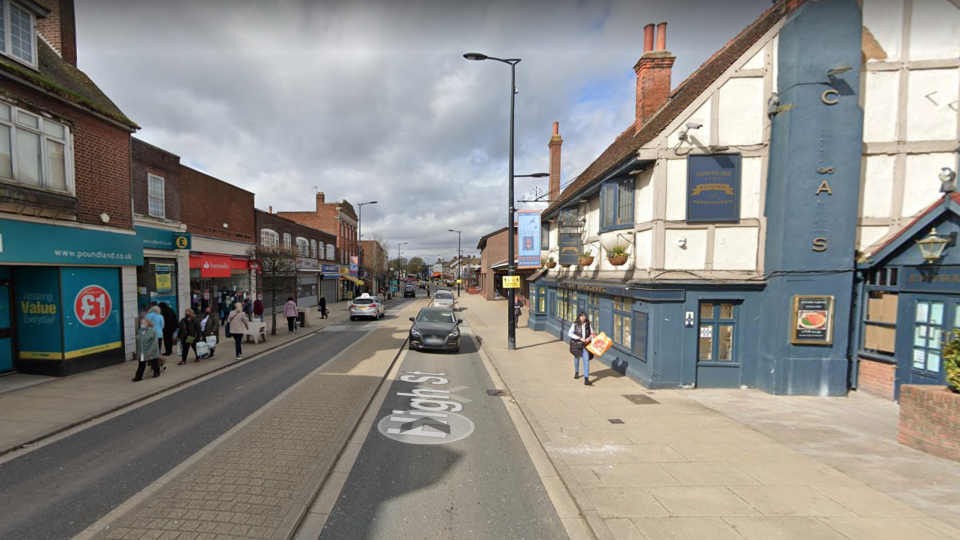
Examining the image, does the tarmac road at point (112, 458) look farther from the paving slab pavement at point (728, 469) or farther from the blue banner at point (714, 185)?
the blue banner at point (714, 185)

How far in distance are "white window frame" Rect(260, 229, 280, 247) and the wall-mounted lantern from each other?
1030 inches

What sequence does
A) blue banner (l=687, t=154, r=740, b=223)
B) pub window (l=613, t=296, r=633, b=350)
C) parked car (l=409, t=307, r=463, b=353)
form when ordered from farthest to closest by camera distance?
parked car (l=409, t=307, r=463, b=353) → pub window (l=613, t=296, r=633, b=350) → blue banner (l=687, t=154, r=740, b=223)

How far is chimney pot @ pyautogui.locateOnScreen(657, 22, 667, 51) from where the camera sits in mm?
11062

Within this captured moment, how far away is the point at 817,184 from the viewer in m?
7.52

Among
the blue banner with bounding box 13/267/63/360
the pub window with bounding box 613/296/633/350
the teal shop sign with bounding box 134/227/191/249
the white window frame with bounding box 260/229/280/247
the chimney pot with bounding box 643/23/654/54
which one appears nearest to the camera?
the blue banner with bounding box 13/267/63/360

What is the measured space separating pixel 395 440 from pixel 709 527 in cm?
400

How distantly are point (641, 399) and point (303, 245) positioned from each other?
27.9m

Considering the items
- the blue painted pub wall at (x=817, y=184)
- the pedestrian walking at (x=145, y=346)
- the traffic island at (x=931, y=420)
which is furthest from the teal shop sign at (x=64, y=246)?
the traffic island at (x=931, y=420)

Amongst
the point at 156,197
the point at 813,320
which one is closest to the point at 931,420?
the point at 813,320

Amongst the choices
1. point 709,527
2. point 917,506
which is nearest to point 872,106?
point 917,506

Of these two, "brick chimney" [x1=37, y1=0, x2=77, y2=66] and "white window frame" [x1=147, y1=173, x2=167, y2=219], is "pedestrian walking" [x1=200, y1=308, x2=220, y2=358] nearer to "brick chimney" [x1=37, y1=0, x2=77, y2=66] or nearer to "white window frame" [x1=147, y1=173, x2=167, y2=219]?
"white window frame" [x1=147, y1=173, x2=167, y2=219]

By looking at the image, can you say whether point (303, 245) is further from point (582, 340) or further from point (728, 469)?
point (728, 469)

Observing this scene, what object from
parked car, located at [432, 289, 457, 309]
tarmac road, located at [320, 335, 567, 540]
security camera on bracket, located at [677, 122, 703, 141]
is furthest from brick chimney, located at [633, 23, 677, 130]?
parked car, located at [432, 289, 457, 309]

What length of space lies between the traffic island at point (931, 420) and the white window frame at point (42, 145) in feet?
55.9
